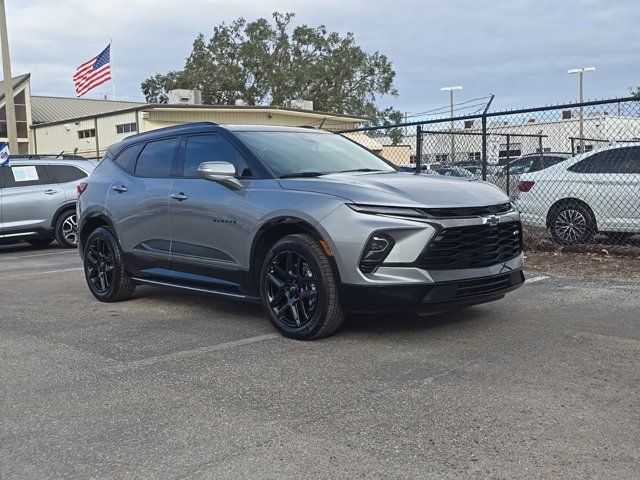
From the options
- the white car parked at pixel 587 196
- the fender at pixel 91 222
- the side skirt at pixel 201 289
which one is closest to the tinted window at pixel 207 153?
the side skirt at pixel 201 289

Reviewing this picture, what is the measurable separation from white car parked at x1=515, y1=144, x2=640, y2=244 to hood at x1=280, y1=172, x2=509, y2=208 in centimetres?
474

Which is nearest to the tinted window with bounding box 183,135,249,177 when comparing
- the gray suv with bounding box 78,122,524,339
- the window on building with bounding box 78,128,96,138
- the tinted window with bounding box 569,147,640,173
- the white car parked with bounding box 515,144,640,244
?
the gray suv with bounding box 78,122,524,339

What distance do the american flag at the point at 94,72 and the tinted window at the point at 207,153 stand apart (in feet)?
80.5

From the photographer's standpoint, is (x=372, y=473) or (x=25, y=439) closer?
(x=372, y=473)

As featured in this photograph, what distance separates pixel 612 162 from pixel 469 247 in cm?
573

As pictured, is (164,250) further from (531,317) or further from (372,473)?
(372,473)

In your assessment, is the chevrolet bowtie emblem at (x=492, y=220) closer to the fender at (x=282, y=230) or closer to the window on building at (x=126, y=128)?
the fender at (x=282, y=230)

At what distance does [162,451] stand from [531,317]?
3.70 meters

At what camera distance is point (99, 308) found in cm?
718

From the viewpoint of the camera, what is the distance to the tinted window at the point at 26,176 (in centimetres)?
1332

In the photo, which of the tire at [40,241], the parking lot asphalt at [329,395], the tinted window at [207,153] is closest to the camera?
the parking lot asphalt at [329,395]

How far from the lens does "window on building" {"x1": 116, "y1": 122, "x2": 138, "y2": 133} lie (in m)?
33.9

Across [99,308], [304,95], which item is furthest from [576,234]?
[304,95]

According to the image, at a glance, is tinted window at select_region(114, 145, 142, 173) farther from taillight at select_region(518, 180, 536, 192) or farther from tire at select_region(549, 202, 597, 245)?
tire at select_region(549, 202, 597, 245)
